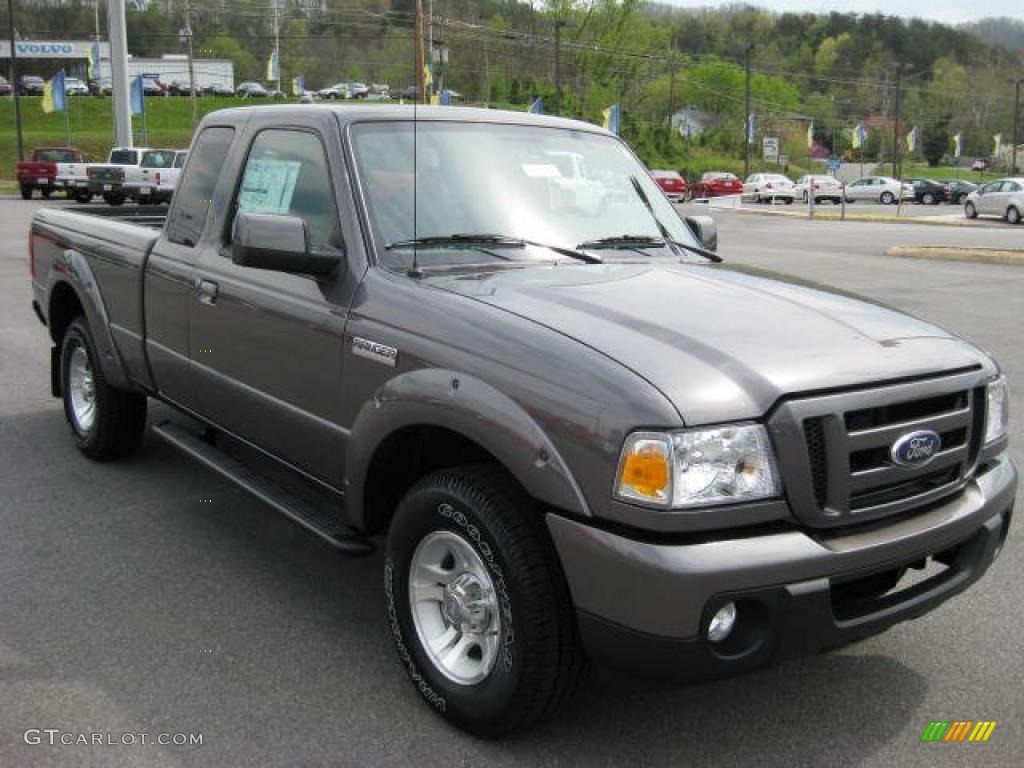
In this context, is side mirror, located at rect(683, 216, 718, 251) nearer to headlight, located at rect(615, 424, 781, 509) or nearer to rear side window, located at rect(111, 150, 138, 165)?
headlight, located at rect(615, 424, 781, 509)

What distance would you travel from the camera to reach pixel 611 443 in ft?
8.45

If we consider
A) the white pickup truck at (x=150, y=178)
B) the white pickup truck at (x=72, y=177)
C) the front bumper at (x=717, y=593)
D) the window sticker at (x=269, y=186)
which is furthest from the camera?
the white pickup truck at (x=72, y=177)

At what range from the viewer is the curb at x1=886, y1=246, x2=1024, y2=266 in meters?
18.7

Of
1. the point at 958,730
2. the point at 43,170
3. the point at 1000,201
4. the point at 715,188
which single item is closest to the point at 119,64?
the point at 43,170

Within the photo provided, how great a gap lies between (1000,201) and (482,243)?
39.0 meters

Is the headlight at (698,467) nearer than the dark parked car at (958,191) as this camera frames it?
Yes

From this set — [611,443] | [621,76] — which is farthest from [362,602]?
[621,76]

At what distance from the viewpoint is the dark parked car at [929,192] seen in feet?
189

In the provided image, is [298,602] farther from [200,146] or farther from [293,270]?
[200,146]

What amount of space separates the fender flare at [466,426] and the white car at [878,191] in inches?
2321

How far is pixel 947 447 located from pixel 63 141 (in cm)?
7524

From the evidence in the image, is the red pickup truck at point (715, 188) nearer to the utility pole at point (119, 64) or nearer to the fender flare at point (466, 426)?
the utility pole at point (119, 64)

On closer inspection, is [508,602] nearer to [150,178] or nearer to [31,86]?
[150,178]

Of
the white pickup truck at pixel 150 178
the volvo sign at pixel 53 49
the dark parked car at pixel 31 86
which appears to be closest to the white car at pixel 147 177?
the white pickup truck at pixel 150 178
